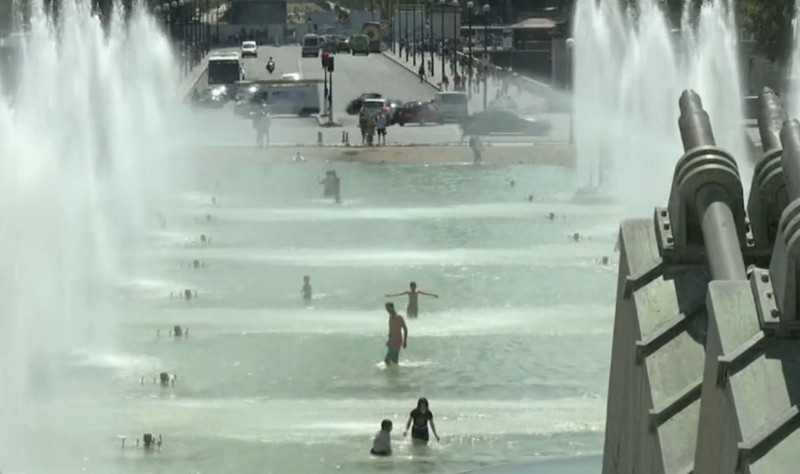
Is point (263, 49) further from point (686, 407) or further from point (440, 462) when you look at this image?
point (686, 407)

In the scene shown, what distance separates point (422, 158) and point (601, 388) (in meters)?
31.3

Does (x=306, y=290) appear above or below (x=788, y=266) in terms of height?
below

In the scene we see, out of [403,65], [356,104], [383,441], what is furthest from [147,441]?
[403,65]

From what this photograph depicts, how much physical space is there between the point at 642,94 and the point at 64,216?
22376mm

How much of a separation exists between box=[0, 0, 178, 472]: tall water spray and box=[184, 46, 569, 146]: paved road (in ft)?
11.4

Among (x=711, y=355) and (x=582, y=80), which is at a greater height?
(x=711, y=355)

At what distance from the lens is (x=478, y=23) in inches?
5546

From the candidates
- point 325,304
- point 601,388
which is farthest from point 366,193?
point 601,388

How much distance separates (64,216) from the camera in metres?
33.2

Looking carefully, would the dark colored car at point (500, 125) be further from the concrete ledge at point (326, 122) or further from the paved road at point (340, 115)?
the concrete ledge at point (326, 122)

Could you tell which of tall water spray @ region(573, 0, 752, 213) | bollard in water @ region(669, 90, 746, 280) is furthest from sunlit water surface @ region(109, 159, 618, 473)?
bollard in water @ region(669, 90, 746, 280)

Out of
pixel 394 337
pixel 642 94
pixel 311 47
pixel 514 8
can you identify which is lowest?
pixel 514 8

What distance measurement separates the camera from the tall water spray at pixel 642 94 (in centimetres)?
4506

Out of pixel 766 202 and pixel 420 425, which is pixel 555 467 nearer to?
pixel 766 202
